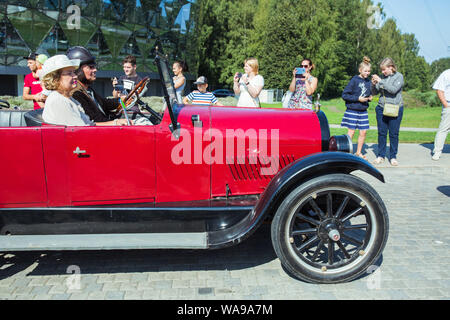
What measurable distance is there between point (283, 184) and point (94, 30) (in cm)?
2443

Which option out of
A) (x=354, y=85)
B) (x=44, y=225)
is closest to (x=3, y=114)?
(x=44, y=225)

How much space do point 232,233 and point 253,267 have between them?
1.93ft

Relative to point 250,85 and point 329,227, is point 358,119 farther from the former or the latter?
point 329,227

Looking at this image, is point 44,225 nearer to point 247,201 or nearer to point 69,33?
point 247,201

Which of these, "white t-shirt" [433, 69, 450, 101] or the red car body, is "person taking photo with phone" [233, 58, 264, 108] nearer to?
the red car body

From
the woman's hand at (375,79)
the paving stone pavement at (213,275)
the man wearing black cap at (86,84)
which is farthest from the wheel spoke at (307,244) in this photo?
the woman's hand at (375,79)

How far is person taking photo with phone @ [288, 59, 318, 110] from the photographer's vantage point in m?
6.35

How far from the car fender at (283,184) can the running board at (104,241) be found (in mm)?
194

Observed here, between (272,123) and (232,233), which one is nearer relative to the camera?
(232,233)

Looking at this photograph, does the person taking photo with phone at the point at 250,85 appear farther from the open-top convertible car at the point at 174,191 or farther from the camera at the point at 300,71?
the open-top convertible car at the point at 174,191

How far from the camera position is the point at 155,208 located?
123 inches

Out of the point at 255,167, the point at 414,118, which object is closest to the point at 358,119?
the point at 255,167

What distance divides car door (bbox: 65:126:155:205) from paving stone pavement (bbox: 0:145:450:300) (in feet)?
2.28

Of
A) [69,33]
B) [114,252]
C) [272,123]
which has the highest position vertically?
[69,33]
